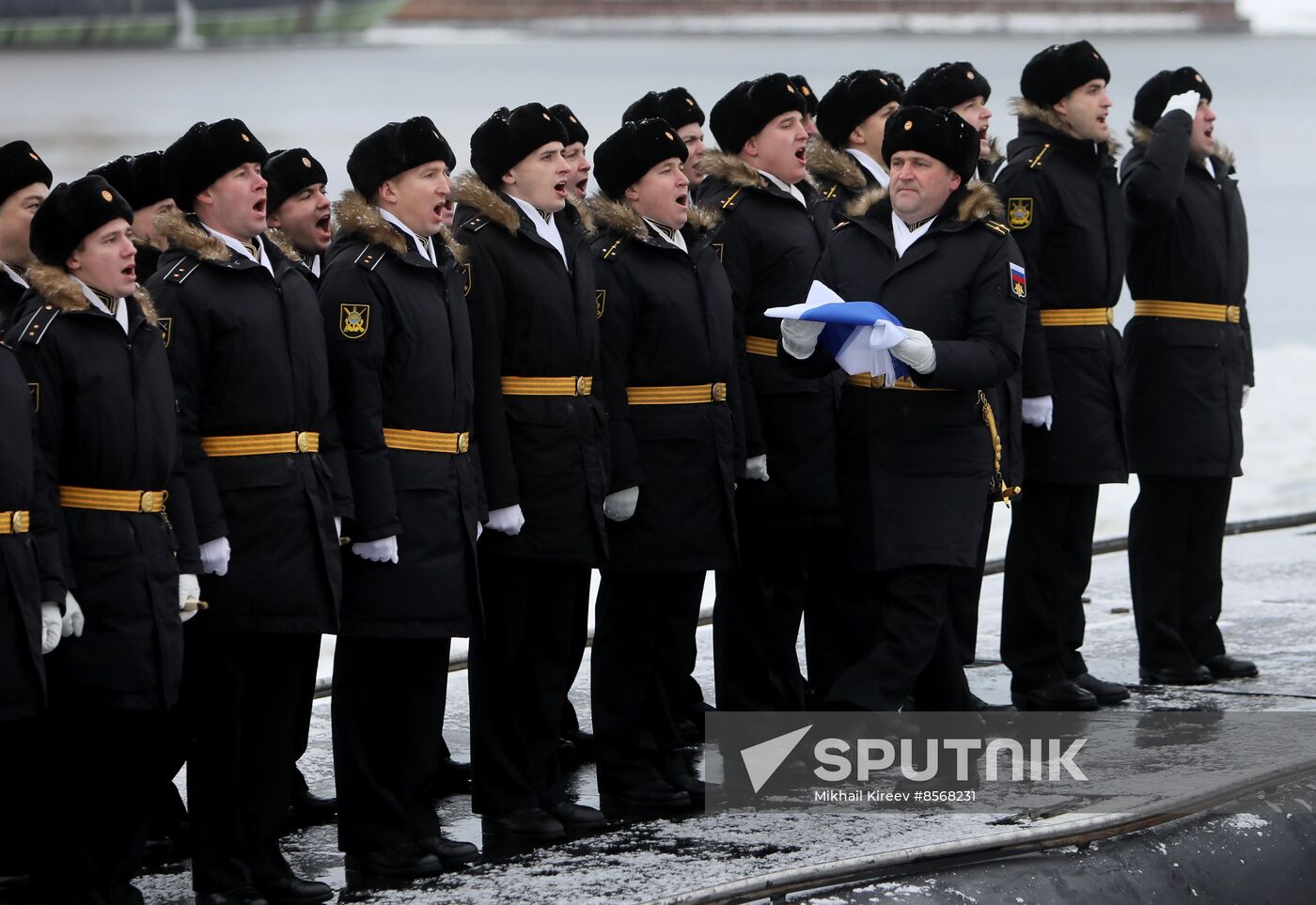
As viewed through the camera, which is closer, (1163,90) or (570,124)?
(570,124)

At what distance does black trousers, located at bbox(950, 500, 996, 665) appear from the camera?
602 cm

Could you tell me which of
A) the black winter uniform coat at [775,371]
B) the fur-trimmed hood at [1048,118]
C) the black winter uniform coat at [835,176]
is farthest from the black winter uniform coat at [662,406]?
the fur-trimmed hood at [1048,118]

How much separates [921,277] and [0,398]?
89.8 inches

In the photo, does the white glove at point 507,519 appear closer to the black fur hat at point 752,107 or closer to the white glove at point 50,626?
the white glove at point 50,626

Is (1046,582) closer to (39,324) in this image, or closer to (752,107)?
(752,107)

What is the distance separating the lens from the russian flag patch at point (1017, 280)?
5375 mm

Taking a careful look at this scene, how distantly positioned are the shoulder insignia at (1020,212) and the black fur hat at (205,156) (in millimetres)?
2285

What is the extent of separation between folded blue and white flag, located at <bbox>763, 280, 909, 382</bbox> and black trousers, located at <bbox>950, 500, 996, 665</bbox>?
0.85 meters

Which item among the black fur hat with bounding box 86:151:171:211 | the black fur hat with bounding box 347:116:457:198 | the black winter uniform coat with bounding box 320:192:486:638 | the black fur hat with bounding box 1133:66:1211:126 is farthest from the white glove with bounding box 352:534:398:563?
the black fur hat with bounding box 1133:66:1211:126

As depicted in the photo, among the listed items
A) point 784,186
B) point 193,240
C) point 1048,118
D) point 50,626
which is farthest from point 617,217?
point 50,626

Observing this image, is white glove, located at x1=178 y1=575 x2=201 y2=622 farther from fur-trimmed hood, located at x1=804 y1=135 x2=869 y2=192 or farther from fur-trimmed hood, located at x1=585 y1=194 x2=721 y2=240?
fur-trimmed hood, located at x1=804 y1=135 x2=869 y2=192

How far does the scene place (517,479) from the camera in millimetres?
4926

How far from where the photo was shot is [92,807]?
4.29m

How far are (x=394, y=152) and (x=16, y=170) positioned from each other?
2.48 ft
